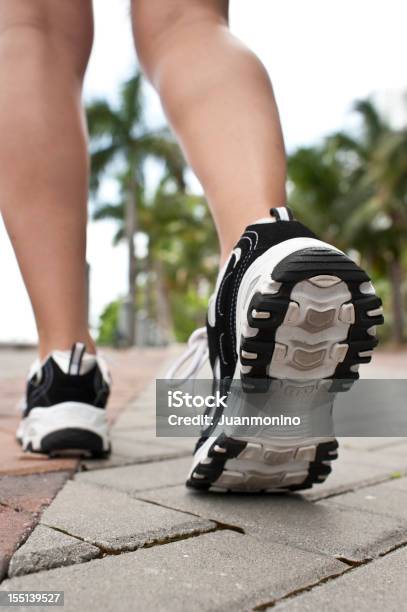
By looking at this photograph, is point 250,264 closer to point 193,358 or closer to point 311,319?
point 311,319

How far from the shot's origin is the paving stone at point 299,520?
865mm

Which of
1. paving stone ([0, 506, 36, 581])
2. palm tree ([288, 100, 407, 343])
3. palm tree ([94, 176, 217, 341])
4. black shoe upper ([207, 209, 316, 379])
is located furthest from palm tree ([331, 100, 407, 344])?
paving stone ([0, 506, 36, 581])

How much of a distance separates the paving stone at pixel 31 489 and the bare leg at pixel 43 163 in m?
0.26

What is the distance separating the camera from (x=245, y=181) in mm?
1082

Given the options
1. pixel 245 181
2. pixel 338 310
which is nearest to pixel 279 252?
pixel 338 310

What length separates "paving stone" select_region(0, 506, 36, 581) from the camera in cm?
73

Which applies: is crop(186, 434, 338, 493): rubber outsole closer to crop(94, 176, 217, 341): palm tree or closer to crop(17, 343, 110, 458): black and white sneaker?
crop(17, 343, 110, 458): black and white sneaker

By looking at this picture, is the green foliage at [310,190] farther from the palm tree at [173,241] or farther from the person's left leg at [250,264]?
the person's left leg at [250,264]

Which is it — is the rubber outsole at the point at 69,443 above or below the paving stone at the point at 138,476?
above

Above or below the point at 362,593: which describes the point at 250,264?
above

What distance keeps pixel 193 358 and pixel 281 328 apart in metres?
0.33

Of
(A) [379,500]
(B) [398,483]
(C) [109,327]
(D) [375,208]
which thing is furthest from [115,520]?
(D) [375,208]

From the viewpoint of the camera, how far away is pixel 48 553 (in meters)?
0.75

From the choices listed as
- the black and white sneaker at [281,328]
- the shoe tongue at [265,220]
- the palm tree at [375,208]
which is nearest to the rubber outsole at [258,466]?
the black and white sneaker at [281,328]
